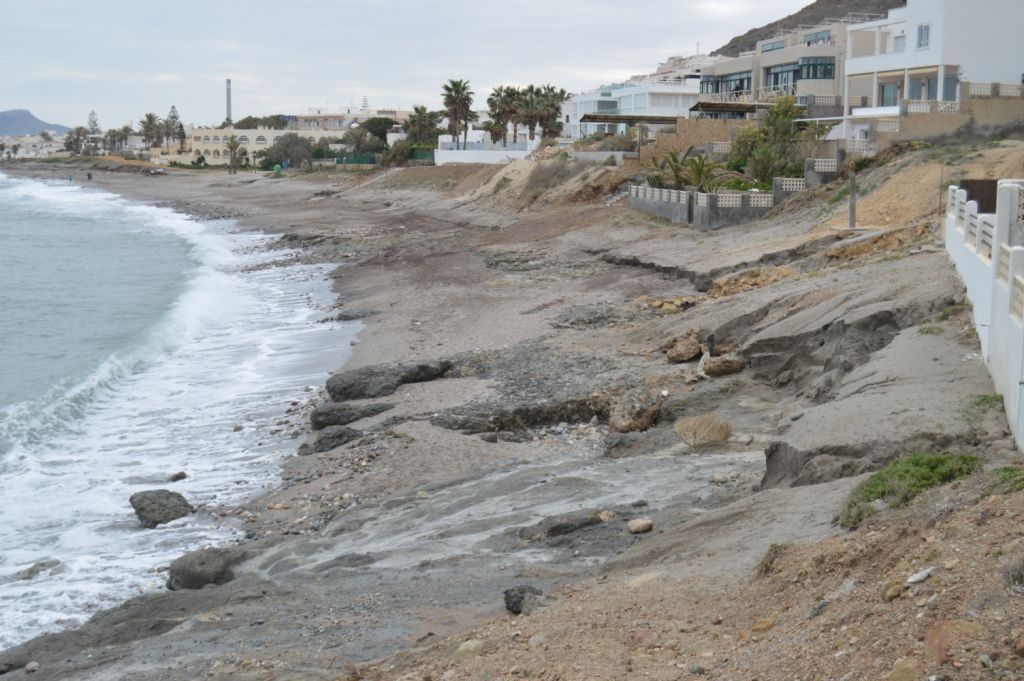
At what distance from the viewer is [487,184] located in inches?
2559

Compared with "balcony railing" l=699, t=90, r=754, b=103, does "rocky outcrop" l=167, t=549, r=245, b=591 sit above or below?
below

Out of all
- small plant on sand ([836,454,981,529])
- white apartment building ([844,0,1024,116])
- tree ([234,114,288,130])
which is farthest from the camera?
tree ([234,114,288,130])

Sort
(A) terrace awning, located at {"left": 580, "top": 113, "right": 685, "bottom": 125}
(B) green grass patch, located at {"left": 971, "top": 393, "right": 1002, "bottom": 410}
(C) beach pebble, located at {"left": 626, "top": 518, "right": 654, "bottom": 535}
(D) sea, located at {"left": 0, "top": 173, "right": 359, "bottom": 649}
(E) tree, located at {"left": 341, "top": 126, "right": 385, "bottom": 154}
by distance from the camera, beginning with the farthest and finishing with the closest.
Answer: (E) tree, located at {"left": 341, "top": 126, "right": 385, "bottom": 154}
(A) terrace awning, located at {"left": 580, "top": 113, "right": 685, "bottom": 125}
(D) sea, located at {"left": 0, "top": 173, "right": 359, "bottom": 649}
(B) green grass patch, located at {"left": 971, "top": 393, "right": 1002, "bottom": 410}
(C) beach pebble, located at {"left": 626, "top": 518, "right": 654, "bottom": 535}

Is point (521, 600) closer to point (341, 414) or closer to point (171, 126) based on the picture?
point (341, 414)

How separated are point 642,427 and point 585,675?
8.67m

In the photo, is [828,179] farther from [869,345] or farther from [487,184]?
[487,184]

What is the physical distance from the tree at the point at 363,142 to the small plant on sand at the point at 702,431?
339 ft

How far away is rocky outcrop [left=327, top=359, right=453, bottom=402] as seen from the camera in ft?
62.1

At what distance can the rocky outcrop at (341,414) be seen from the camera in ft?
57.8

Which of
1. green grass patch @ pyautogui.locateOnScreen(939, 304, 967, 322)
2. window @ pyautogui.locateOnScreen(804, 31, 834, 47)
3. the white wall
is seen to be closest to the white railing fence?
green grass patch @ pyautogui.locateOnScreen(939, 304, 967, 322)

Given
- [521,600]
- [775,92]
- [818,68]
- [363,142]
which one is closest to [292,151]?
[363,142]

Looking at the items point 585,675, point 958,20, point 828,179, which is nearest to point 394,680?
point 585,675

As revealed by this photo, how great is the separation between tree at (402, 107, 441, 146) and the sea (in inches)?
2205

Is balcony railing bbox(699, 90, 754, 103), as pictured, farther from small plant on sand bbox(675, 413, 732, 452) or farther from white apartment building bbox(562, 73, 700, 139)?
small plant on sand bbox(675, 413, 732, 452)
